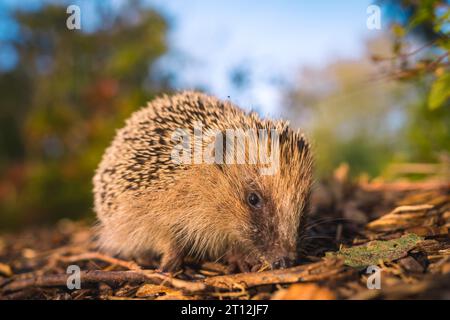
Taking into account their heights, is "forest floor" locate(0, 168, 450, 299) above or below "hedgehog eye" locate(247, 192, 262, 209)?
below

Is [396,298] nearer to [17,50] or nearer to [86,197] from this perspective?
[86,197]

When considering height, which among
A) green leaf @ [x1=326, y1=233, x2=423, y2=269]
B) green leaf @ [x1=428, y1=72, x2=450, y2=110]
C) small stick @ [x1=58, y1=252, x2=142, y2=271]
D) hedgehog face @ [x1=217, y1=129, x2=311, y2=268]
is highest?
green leaf @ [x1=428, y1=72, x2=450, y2=110]

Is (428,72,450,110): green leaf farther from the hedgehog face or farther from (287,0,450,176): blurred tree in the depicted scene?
the hedgehog face

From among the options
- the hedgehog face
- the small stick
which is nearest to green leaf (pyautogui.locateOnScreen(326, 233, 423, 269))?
the hedgehog face

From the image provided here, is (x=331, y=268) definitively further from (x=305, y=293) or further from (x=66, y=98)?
(x=66, y=98)

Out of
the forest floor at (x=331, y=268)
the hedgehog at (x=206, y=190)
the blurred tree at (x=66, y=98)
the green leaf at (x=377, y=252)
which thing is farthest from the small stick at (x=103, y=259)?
the blurred tree at (x=66, y=98)

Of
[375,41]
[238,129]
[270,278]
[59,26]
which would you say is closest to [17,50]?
[59,26]

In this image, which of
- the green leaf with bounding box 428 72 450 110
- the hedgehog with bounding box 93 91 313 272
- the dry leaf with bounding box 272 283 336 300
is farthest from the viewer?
the green leaf with bounding box 428 72 450 110
